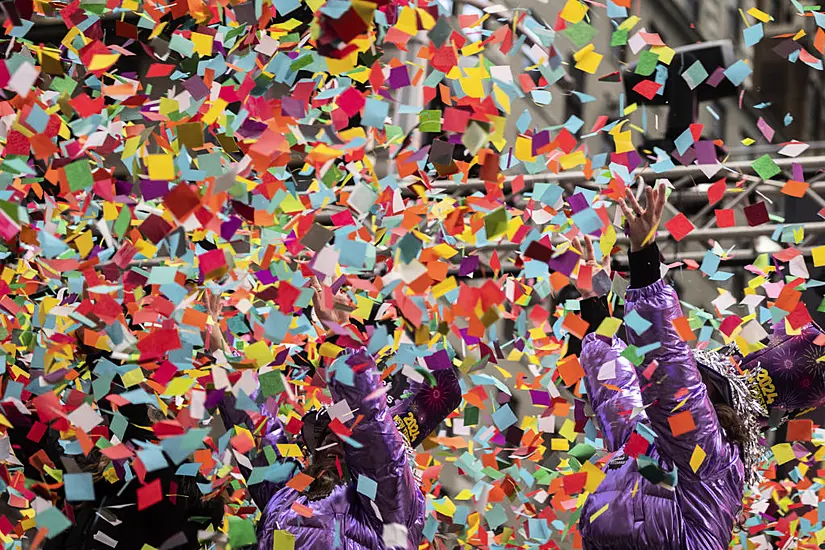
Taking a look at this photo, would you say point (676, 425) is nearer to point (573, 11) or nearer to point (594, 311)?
point (594, 311)

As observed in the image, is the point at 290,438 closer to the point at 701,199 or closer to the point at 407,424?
the point at 407,424

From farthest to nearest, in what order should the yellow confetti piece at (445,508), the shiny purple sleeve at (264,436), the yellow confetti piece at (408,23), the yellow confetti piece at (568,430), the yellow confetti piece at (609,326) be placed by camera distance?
the yellow confetti piece at (445,508), the yellow confetti piece at (568,430), the shiny purple sleeve at (264,436), the yellow confetti piece at (609,326), the yellow confetti piece at (408,23)

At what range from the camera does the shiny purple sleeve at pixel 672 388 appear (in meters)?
2.20

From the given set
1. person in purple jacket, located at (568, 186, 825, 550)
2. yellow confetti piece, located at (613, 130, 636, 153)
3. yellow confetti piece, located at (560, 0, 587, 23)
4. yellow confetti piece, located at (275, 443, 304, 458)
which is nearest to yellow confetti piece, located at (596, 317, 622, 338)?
person in purple jacket, located at (568, 186, 825, 550)

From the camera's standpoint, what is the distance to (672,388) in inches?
86.4

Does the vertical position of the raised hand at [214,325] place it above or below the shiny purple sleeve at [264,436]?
above

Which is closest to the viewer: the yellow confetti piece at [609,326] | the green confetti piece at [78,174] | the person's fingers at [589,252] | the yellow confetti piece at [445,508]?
the green confetti piece at [78,174]

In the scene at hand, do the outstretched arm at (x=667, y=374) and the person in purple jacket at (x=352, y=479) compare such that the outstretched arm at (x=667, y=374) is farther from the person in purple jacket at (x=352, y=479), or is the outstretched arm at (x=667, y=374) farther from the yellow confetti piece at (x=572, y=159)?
the person in purple jacket at (x=352, y=479)

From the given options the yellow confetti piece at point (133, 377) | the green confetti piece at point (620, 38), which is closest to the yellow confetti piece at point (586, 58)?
the green confetti piece at point (620, 38)

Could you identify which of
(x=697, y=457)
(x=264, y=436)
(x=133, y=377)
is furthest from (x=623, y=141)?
(x=133, y=377)

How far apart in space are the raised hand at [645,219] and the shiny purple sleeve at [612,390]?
346 millimetres

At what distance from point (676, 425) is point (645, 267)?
1.21 ft

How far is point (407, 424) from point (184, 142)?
1.08 metres

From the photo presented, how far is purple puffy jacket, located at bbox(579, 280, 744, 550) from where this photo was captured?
2.21 meters
